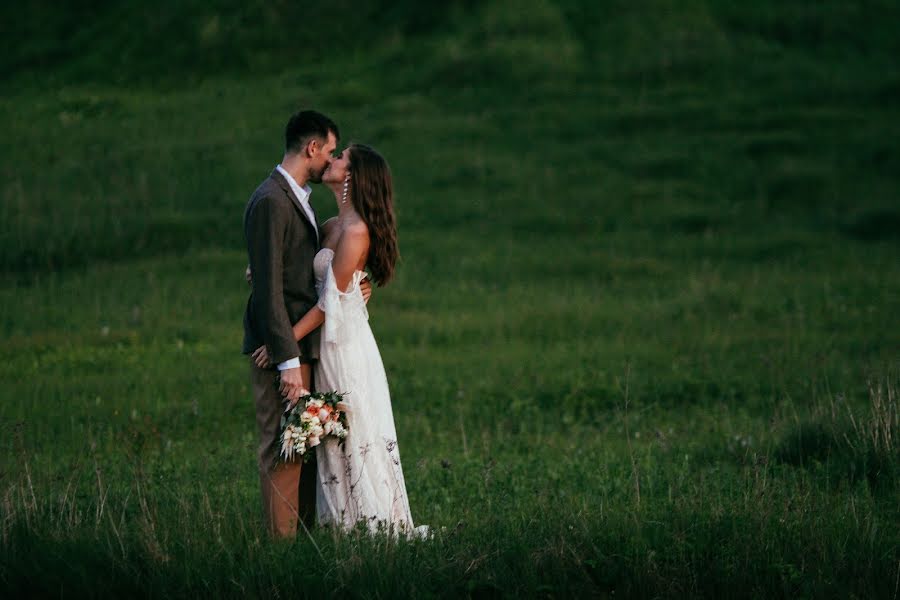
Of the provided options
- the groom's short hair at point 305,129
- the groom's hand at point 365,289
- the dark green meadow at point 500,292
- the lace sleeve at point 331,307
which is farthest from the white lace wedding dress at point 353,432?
the groom's short hair at point 305,129

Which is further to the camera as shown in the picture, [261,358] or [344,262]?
[344,262]

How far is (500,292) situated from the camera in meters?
19.7

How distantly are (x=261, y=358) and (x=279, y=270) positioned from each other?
562 millimetres

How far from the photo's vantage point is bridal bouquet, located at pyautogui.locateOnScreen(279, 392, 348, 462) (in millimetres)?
6871

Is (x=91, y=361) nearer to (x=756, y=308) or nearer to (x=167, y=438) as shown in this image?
(x=167, y=438)

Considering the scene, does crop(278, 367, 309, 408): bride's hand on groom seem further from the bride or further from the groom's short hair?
the groom's short hair

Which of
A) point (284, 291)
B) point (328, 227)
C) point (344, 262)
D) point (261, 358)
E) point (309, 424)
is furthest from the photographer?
point (328, 227)

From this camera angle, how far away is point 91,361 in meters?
14.7

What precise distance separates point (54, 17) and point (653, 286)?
35352 mm

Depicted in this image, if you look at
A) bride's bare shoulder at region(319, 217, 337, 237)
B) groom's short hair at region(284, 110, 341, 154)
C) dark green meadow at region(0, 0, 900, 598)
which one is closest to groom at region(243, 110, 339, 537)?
groom's short hair at region(284, 110, 341, 154)

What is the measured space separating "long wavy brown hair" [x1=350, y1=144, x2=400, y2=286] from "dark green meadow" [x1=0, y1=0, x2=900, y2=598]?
1.86m

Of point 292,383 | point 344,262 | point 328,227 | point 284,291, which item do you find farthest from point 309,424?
point 328,227

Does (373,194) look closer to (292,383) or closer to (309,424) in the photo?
(292,383)

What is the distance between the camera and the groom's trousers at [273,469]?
7.17 metres
